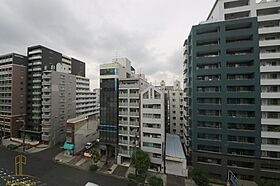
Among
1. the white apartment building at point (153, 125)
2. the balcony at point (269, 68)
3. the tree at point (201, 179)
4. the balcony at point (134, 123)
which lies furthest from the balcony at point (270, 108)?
the balcony at point (134, 123)

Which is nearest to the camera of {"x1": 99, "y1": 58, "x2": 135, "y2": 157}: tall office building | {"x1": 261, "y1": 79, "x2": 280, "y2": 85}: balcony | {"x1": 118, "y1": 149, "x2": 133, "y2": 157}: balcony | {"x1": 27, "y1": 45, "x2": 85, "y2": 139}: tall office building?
{"x1": 261, "y1": 79, "x2": 280, "y2": 85}: balcony

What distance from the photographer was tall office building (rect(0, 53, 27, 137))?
4994 cm

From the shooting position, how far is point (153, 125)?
32.6 meters

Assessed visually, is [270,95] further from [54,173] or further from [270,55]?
[54,173]

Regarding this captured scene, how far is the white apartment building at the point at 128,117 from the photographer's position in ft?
111

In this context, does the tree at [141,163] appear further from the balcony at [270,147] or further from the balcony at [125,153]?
the balcony at [270,147]

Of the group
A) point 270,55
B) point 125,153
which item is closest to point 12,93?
point 125,153

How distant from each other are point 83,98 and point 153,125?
1724 inches

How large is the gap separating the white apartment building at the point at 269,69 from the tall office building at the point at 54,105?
186ft

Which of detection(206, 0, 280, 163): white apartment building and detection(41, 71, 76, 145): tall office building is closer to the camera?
detection(206, 0, 280, 163): white apartment building

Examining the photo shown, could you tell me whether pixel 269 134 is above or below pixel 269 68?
below

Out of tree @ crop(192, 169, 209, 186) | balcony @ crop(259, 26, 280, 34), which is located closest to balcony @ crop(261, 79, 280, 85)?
balcony @ crop(259, 26, 280, 34)

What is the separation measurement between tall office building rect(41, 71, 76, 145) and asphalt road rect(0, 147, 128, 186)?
35.9 feet

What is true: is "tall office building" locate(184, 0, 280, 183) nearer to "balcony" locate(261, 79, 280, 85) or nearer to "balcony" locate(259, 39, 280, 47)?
"balcony" locate(261, 79, 280, 85)
